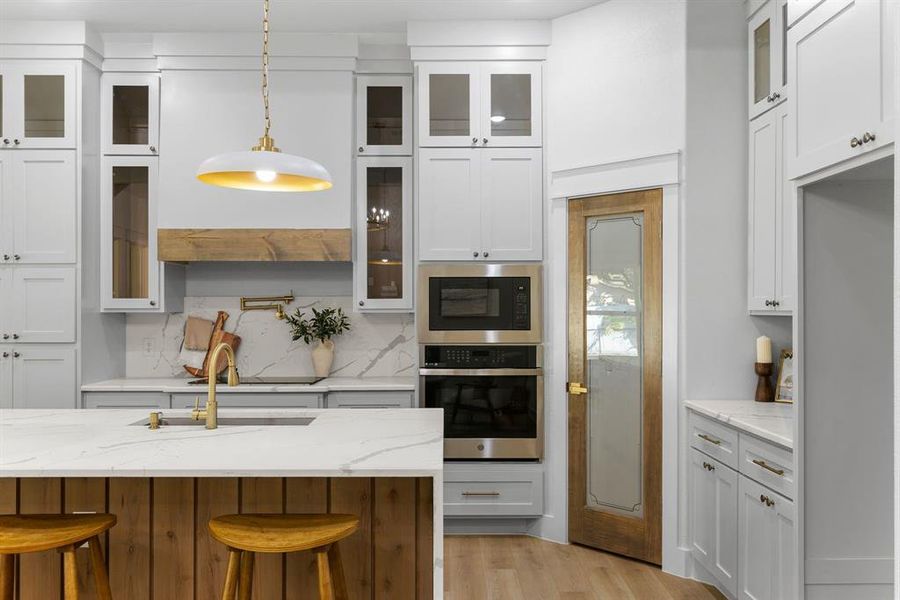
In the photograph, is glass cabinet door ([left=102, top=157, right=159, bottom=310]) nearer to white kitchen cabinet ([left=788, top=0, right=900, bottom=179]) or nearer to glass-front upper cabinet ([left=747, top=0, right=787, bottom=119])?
glass-front upper cabinet ([left=747, top=0, right=787, bottom=119])

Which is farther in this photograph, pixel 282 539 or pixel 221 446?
pixel 221 446

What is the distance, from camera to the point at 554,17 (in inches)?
147

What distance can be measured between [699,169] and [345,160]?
6.67ft

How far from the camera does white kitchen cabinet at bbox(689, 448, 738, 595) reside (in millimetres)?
2766

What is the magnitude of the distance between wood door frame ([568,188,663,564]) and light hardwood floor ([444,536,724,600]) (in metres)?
0.12

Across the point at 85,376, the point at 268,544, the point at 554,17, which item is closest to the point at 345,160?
the point at 554,17

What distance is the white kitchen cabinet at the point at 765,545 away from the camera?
232cm

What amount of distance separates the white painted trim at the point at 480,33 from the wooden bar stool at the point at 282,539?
2.84m

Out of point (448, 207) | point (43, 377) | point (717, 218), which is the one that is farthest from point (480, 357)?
point (43, 377)

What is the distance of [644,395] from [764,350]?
2.02 ft

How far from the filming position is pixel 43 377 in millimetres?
3848

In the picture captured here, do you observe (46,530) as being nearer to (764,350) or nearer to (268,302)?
(268,302)

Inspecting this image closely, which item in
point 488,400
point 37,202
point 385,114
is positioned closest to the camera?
point 488,400

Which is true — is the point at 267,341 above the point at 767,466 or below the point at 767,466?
above
